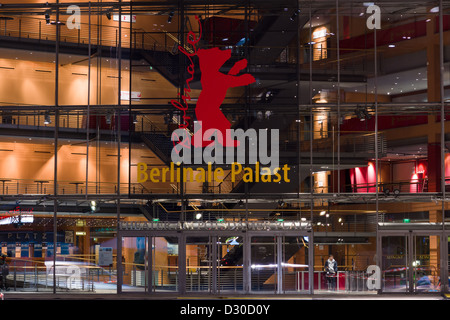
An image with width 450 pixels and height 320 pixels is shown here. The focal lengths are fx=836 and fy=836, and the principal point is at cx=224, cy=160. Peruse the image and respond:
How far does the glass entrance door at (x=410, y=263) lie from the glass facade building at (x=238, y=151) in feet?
0.16

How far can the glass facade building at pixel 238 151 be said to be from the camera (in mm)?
28469

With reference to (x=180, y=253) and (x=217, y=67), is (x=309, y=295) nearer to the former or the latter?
(x=180, y=253)

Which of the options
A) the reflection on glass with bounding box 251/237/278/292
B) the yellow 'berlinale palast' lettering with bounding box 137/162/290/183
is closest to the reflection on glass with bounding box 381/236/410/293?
the reflection on glass with bounding box 251/237/278/292

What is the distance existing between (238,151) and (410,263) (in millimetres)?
7006

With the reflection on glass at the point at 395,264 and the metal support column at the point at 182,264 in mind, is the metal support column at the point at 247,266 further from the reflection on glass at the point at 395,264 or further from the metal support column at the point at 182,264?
the reflection on glass at the point at 395,264

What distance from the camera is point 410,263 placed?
28.5 m

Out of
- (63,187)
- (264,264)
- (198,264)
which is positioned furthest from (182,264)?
(63,187)

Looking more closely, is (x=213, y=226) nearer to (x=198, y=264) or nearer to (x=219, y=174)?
(x=198, y=264)

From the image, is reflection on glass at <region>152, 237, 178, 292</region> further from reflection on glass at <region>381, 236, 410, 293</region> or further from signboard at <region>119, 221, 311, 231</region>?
reflection on glass at <region>381, 236, 410, 293</region>

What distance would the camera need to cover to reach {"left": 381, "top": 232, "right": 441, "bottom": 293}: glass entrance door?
2842cm

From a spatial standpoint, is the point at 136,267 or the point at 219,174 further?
the point at 219,174

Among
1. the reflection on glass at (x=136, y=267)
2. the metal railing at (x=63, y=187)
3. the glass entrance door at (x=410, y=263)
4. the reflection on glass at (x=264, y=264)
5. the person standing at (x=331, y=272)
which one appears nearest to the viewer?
the reflection on glass at (x=264, y=264)

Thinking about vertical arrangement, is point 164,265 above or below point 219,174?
below

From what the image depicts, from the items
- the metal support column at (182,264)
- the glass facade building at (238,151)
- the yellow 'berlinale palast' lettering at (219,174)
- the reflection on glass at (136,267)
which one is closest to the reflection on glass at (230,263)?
the glass facade building at (238,151)
